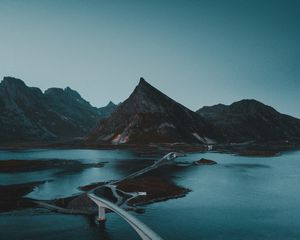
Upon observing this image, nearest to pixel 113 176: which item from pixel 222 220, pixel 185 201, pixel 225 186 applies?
pixel 225 186

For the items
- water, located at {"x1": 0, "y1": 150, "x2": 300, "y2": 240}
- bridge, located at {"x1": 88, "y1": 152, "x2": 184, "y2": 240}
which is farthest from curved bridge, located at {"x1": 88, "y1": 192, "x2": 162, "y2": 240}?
water, located at {"x1": 0, "y1": 150, "x2": 300, "y2": 240}

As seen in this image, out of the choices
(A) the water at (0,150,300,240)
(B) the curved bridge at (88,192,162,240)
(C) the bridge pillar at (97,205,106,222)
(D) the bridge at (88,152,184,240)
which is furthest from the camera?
(C) the bridge pillar at (97,205,106,222)

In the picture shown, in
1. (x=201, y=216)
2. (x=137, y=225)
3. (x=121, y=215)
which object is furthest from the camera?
(x=201, y=216)

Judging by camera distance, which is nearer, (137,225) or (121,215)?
(137,225)

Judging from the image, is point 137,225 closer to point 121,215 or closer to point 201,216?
point 121,215

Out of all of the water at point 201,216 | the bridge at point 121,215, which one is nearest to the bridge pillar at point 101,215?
the bridge at point 121,215

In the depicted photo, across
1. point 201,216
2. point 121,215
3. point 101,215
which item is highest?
point 121,215

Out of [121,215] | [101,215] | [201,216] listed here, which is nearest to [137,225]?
[121,215]

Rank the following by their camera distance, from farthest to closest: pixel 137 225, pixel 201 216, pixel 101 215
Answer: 1. pixel 201 216
2. pixel 101 215
3. pixel 137 225

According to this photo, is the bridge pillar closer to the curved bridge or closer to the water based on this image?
the curved bridge

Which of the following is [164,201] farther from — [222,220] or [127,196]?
[222,220]

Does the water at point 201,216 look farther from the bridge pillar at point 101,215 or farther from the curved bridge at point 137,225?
the curved bridge at point 137,225
